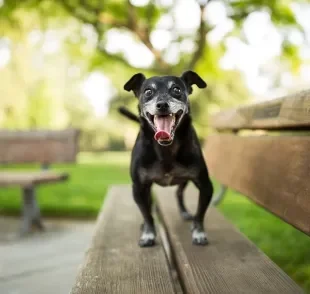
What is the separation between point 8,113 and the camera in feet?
52.3

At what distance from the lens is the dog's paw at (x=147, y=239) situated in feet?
Answer: 6.93

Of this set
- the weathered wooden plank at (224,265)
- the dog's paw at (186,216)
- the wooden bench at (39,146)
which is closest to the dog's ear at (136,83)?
the weathered wooden plank at (224,265)

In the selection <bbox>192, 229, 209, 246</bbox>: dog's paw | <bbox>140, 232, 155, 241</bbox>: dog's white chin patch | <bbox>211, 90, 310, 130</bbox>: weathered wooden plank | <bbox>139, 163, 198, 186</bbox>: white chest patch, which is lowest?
<bbox>140, 232, 155, 241</bbox>: dog's white chin patch

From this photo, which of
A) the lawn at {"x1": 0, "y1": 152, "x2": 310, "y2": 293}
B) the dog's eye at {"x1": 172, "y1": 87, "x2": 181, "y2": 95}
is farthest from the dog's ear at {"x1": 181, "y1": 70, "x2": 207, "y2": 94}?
the lawn at {"x1": 0, "y1": 152, "x2": 310, "y2": 293}

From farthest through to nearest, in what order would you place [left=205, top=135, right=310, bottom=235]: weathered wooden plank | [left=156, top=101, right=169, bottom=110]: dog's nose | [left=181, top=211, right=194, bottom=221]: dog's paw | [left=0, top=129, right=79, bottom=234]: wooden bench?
[left=0, top=129, right=79, bottom=234]: wooden bench
[left=181, top=211, right=194, bottom=221]: dog's paw
[left=156, top=101, right=169, bottom=110]: dog's nose
[left=205, top=135, right=310, bottom=235]: weathered wooden plank

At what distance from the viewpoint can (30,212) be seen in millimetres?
5270

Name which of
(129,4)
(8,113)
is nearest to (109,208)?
(129,4)

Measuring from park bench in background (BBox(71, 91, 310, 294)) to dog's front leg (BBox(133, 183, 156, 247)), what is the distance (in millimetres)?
54

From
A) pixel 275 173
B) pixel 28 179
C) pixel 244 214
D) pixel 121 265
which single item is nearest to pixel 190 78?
pixel 275 173

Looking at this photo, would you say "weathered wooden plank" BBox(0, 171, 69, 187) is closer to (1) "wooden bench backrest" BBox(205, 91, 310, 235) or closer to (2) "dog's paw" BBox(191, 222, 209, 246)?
(1) "wooden bench backrest" BBox(205, 91, 310, 235)

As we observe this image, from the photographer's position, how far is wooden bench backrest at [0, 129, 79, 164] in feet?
19.9

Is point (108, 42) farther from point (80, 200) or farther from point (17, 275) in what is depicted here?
point (17, 275)

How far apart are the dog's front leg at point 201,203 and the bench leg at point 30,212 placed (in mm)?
3569

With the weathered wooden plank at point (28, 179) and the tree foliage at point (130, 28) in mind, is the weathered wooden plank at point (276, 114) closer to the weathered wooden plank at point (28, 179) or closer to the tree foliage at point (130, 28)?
the weathered wooden plank at point (28, 179)
